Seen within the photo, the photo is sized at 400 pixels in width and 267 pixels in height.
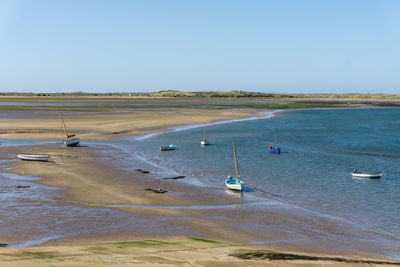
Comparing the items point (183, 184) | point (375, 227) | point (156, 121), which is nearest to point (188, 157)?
point (183, 184)

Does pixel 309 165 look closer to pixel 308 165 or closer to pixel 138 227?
pixel 308 165

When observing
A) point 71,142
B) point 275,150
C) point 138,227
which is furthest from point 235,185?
point 71,142

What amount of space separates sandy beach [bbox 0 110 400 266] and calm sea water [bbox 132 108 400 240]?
13.1ft

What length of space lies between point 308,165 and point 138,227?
2749 centimetres

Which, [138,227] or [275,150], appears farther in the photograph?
[275,150]

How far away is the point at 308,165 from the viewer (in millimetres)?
46469

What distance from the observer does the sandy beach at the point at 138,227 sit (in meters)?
17.3

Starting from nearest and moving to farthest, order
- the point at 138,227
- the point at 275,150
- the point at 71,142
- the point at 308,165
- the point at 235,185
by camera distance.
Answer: the point at 138,227
the point at 235,185
the point at 308,165
the point at 275,150
the point at 71,142

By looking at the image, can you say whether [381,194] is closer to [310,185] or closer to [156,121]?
[310,185]

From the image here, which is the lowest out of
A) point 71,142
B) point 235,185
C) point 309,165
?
point 309,165

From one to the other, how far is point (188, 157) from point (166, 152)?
463cm

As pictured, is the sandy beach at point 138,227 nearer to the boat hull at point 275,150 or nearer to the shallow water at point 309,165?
the shallow water at point 309,165

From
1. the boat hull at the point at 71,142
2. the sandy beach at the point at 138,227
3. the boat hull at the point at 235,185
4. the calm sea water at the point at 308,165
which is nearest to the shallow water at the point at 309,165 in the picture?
the calm sea water at the point at 308,165

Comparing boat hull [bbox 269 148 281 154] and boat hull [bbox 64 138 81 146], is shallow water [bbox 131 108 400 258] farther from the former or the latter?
boat hull [bbox 64 138 81 146]
